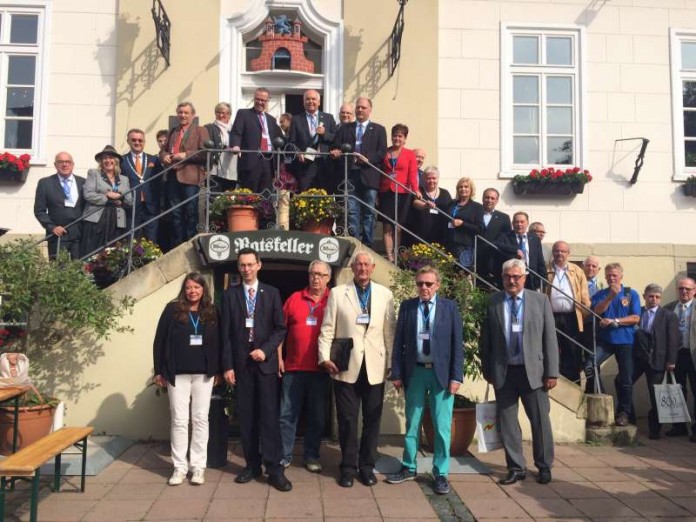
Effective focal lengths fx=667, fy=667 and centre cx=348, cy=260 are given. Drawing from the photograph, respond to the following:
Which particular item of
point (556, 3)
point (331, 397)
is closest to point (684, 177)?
point (556, 3)

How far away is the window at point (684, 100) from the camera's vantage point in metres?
9.57

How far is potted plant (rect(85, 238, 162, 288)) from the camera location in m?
7.11

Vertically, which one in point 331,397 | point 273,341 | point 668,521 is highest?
point 273,341

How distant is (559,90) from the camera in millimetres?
9672

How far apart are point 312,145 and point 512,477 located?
4163mm

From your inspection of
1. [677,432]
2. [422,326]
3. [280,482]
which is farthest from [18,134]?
[677,432]

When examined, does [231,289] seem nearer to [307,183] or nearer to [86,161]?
[307,183]

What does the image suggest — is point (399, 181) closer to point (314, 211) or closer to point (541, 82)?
point (314, 211)

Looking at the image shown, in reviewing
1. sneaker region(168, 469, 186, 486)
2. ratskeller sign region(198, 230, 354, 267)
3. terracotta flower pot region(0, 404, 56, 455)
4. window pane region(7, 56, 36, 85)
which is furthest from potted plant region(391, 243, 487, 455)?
window pane region(7, 56, 36, 85)

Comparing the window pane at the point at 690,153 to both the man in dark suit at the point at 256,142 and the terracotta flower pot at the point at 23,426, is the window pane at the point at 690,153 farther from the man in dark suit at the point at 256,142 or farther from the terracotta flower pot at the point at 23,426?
the terracotta flower pot at the point at 23,426

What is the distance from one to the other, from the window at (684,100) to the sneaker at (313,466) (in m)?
6.85

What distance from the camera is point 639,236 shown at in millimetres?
9430

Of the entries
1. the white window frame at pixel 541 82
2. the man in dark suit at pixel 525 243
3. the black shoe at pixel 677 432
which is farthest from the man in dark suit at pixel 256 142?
the black shoe at pixel 677 432

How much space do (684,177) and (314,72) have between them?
216 inches
